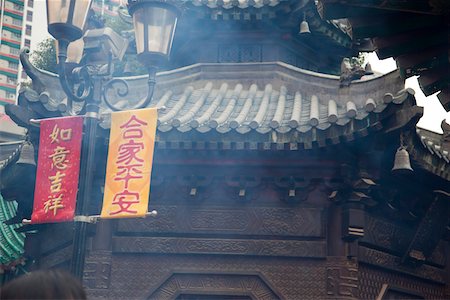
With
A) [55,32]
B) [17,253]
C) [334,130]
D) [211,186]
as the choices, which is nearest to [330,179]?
[334,130]

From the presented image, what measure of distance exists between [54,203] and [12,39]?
214ft

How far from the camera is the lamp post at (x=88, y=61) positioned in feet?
19.2

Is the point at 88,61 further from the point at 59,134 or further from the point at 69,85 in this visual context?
the point at 59,134

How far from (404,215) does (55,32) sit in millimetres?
6379

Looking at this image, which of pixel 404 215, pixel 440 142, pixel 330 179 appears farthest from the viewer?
pixel 440 142

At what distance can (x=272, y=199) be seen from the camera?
918 cm

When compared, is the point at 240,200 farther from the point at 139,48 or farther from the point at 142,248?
the point at 139,48

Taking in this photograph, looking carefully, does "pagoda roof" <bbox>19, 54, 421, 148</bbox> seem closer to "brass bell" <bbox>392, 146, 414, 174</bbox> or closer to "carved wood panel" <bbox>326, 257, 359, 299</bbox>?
"brass bell" <bbox>392, 146, 414, 174</bbox>

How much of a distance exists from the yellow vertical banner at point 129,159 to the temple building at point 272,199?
6.44 ft

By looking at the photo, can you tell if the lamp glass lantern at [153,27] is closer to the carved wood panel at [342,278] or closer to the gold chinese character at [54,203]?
the gold chinese character at [54,203]

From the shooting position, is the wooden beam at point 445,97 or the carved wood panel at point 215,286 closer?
the wooden beam at point 445,97

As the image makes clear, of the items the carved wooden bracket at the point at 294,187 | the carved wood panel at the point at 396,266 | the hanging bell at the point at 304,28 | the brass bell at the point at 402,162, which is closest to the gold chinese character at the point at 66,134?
the carved wooden bracket at the point at 294,187

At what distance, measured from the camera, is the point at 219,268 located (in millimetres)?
9078

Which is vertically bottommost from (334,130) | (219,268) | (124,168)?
(219,268)
